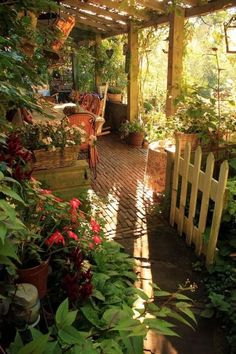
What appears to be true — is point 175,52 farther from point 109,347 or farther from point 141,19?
point 109,347

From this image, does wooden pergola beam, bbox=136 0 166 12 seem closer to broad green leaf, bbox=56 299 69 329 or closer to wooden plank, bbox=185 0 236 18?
wooden plank, bbox=185 0 236 18

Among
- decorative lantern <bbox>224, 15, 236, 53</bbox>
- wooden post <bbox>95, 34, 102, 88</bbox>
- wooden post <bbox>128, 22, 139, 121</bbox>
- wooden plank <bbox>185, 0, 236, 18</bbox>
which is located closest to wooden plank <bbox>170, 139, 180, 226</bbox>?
decorative lantern <bbox>224, 15, 236, 53</bbox>

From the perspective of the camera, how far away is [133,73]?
6586 millimetres

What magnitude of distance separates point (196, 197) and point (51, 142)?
4.63 ft

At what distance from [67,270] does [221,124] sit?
2375 mm

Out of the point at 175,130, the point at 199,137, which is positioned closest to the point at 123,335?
the point at 199,137

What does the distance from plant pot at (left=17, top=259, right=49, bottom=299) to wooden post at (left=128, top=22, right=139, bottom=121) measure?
5.76m

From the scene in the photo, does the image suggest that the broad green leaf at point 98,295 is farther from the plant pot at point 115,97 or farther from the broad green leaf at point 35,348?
the plant pot at point 115,97

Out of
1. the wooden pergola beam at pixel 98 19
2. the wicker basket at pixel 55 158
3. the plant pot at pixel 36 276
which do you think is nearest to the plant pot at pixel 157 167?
the wicker basket at pixel 55 158

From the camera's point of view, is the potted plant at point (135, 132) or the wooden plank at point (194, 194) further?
the potted plant at point (135, 132)

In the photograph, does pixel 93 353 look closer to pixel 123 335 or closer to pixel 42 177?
pixel 123 335

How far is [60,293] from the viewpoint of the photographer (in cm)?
161

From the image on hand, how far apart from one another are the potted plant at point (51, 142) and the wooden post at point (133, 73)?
14.0ft

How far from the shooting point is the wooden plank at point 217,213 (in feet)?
7.28
